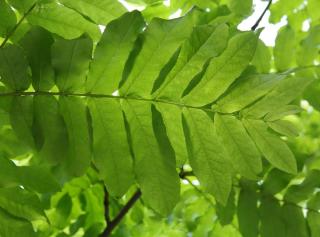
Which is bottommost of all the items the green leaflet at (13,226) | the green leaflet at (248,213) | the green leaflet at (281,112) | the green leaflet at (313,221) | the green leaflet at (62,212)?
the green leaflet at (62,212)

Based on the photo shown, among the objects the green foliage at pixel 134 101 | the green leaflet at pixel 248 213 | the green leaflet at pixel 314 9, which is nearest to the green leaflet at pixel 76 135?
the green foliage at pixel 134 101

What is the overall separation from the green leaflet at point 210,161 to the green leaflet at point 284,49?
766 millimetres

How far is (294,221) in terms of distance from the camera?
5.47ft

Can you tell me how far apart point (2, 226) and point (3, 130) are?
0.46 metres

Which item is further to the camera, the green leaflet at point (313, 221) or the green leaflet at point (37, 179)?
the green leaflet at point (313, 221)

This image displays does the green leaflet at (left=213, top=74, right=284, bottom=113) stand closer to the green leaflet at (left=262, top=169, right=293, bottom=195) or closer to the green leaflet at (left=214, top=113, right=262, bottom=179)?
the green leaflet at (left=214, top=113, right=262, bottom=179)

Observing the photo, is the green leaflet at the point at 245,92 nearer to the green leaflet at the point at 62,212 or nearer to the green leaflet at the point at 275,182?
the green leaflet at the point at 275,182

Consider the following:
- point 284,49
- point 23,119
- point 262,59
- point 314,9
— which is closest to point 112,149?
point 23,119

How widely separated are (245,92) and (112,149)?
0.38 metres

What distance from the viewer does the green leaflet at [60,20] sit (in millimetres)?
1388

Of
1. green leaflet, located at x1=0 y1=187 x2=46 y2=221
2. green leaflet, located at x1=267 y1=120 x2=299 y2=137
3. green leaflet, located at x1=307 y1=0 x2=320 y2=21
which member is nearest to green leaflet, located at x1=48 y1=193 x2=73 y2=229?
green leaflet, located at x1=0 y1=187 x2=46 y2=221

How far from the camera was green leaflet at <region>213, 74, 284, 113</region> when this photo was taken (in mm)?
1301

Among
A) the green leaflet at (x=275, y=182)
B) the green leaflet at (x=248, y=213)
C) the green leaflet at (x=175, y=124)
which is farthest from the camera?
the green leaflet at (x=275, y=182)

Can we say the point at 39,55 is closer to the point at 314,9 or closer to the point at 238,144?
the point at 238,144
